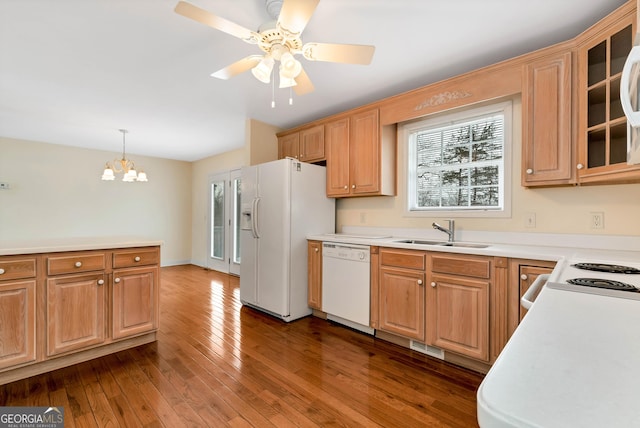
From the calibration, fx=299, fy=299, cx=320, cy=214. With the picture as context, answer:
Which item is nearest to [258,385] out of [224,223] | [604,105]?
[604,105]

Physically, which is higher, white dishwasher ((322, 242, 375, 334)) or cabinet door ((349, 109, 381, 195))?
cabinet door ((349, 109, 381, 195))

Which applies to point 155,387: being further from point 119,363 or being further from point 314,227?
point 314,227

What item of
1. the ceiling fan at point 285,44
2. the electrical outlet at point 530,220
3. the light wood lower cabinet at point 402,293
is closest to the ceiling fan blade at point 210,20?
the ceiling fan at point 285,44

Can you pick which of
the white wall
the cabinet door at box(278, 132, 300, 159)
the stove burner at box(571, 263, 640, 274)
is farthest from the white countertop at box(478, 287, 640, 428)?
the white wall

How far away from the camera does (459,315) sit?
2230 mm

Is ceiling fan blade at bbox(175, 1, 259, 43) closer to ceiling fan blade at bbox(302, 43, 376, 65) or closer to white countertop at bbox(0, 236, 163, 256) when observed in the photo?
ceiling fan blade at bbox(302, 43, 376, 65)

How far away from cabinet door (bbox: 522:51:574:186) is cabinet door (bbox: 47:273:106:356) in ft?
11.0

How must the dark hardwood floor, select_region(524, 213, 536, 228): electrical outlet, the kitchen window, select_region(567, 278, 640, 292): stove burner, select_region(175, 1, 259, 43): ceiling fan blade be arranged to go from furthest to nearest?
the kitchen window < select_region(524, 213, 536, 228): electrical outlet < the dark hardwood floor < select_region(175, 1, 259, 43): ceiling fan blade < select_region(567, 278, 640, 292): stove burner

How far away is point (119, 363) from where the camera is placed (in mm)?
2297

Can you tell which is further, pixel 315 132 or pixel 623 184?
pixel 315 132

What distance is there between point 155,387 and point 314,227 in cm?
210

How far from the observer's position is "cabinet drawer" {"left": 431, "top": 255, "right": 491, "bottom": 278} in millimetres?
2131

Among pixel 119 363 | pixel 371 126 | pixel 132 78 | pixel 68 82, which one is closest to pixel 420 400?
pixel 119 363

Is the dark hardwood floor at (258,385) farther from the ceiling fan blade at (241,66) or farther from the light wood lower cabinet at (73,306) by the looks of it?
the ceiling fan blade at (241,66)
